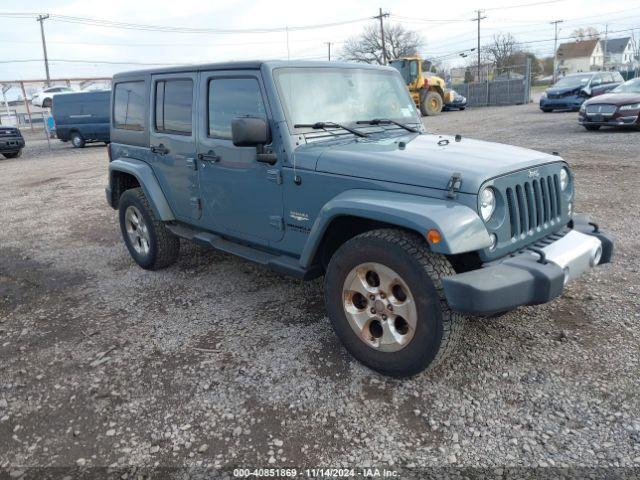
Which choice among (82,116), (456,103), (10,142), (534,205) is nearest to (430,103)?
(456,103)

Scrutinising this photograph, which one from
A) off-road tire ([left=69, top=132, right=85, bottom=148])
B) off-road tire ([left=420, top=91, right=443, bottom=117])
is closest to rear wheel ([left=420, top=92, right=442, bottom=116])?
off-road tire ([left=420, top=91, right=443, bottom=117])

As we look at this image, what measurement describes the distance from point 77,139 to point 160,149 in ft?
59.3

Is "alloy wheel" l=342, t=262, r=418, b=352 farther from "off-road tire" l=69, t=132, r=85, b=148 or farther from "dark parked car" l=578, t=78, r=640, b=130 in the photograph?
"off-road tire" l=69, t=132, r=85, b=148

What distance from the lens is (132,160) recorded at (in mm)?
5180

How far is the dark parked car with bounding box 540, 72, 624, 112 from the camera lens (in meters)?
19.6

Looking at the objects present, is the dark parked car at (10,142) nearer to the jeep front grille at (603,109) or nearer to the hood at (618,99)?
the jeep front grille at (603,109)

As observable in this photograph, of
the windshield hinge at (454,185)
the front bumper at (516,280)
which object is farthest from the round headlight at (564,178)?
the windshield hinge at (454,185)

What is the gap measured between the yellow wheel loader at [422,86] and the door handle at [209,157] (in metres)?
20.6

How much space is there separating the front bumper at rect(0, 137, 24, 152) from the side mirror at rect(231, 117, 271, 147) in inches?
718

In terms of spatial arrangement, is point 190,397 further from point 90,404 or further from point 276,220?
point 276,220

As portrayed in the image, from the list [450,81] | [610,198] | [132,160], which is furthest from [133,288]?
[450,81]

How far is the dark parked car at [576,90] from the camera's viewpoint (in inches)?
771

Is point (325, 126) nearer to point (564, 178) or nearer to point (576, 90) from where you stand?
point (564, 178)

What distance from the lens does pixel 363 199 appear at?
3016 millimetres
